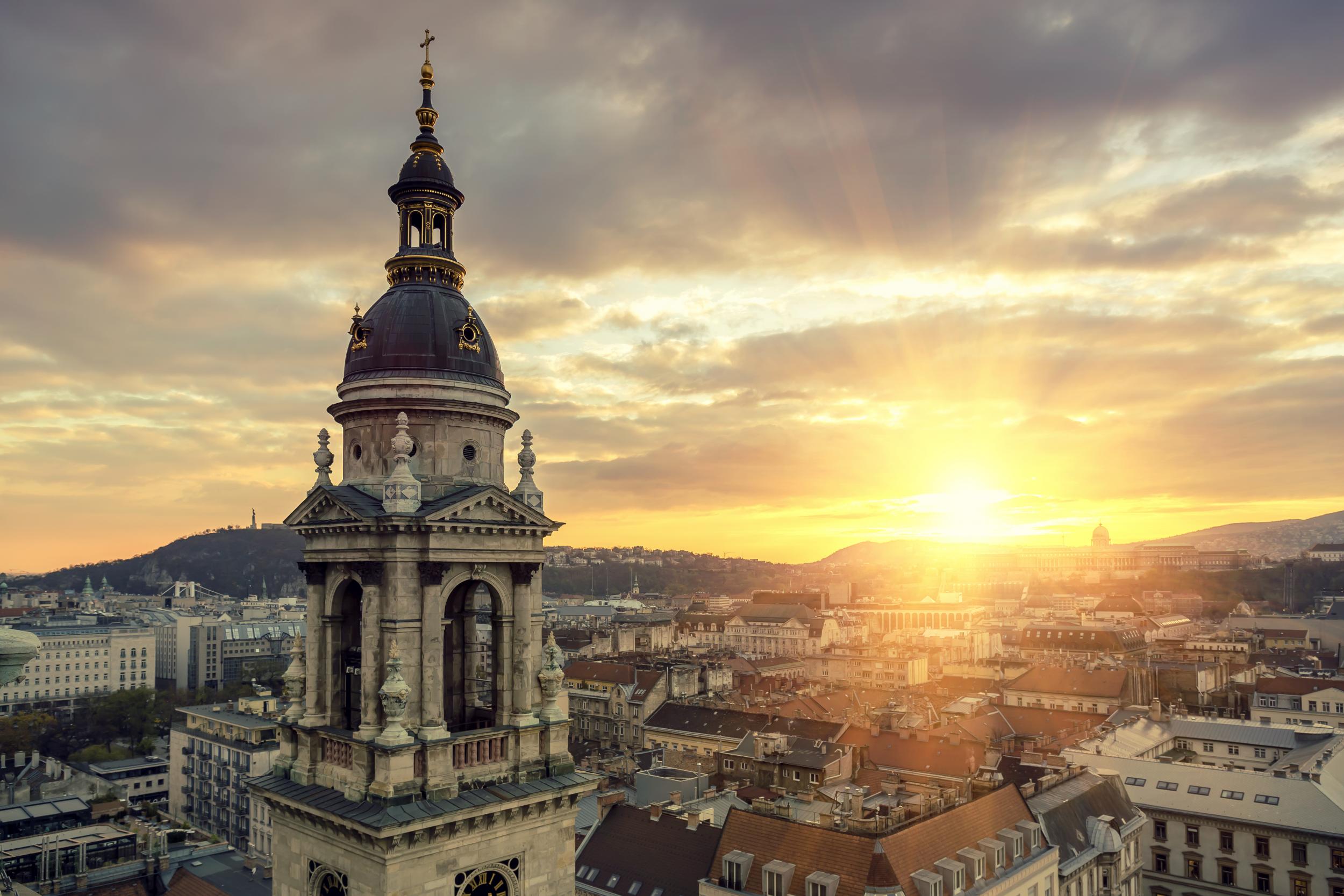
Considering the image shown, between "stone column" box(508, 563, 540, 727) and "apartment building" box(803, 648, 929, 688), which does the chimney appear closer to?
"stone column" box(508, 563, 540, 727)

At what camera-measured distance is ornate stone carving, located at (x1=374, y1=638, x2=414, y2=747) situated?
58.0 feet

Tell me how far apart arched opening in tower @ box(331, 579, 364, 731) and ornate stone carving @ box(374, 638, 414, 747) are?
2.75 metres

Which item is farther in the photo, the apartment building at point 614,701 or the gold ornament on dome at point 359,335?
the apartment building at point 614,701

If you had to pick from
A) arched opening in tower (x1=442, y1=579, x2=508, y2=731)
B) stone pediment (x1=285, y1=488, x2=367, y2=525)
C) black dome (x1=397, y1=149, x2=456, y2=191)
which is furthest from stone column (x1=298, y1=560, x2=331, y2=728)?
black dome (x1=397, y1=149, x2=456, y2=191)

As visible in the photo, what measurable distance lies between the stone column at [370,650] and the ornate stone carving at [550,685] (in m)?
3.72

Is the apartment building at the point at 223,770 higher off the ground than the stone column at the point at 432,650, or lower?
lower

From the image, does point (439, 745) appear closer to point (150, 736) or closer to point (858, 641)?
point (150, 736)

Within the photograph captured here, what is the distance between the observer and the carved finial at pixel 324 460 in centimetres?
2144

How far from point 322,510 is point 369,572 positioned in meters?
2.19

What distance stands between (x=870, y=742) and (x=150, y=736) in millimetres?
101005

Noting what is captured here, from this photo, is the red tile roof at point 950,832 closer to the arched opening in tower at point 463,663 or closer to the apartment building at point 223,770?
the arched opening in tower at point 463,663

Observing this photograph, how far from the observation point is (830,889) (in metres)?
40.8

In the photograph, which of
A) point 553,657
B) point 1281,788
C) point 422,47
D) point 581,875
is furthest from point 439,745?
point 1281,788

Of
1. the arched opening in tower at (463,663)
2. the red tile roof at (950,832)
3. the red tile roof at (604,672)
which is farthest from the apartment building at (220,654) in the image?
the arched opening in tower at (463,663)
